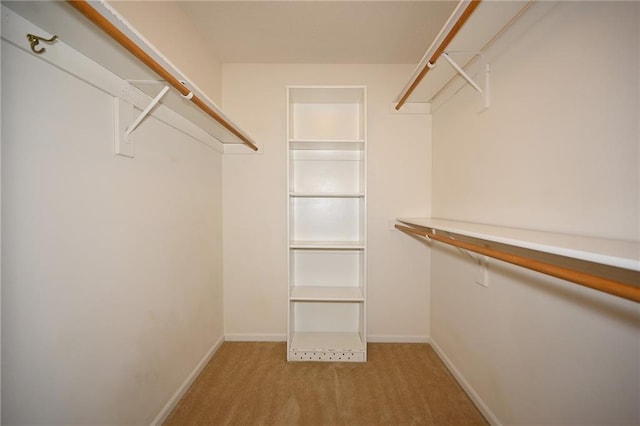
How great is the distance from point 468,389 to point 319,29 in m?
2.60

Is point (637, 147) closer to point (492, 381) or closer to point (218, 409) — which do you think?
point (492, 381)

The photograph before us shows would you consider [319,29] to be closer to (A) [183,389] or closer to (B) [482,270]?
(B) [482,270]

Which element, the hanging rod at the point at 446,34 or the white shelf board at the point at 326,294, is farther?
the white shelf board at the point at 326,294

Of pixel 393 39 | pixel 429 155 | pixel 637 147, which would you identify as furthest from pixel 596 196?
pixel 393 39

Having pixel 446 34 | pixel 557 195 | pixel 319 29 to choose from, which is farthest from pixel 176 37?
pixel 557 195

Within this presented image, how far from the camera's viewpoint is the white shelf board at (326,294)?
2.01m

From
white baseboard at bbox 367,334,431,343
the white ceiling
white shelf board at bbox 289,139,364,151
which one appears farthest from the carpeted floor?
the white ceiling

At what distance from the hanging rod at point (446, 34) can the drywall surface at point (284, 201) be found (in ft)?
2.38

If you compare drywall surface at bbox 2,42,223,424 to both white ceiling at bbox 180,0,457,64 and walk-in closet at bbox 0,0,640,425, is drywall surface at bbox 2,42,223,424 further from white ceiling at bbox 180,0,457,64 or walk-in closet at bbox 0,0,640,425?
white ceiling at bbox 180,0,457,64

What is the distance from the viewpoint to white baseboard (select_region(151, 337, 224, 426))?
1.43m

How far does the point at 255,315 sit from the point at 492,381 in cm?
178

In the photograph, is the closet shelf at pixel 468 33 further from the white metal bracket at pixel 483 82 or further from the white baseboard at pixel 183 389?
the white baseboard at pixel 183 389

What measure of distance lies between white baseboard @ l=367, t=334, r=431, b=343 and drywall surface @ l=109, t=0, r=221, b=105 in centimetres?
245

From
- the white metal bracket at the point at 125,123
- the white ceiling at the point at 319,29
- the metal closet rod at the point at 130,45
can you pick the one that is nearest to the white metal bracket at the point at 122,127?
the white metal bracket at the point at 125,123
